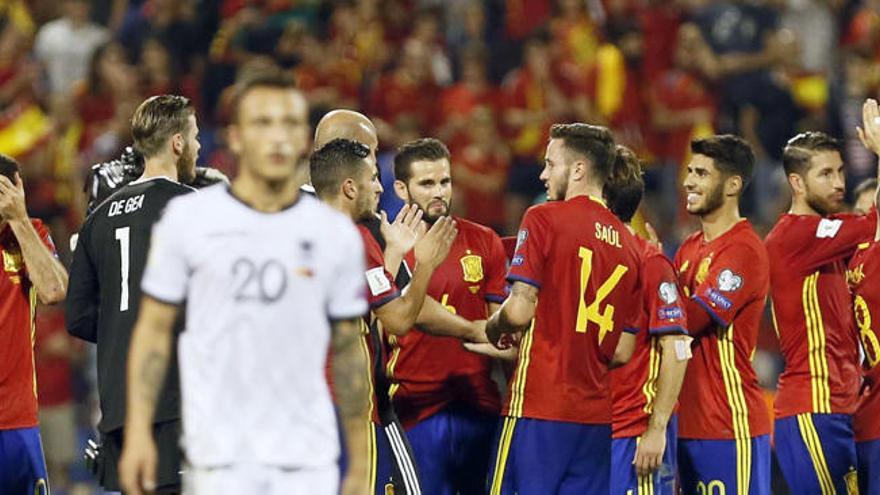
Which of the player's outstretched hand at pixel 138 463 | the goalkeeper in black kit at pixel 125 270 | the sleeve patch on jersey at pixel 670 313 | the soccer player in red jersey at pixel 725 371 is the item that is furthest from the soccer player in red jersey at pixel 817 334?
the player's outstretched hand at pixel 138 463

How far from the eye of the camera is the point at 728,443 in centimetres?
935

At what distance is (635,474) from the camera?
360 inches

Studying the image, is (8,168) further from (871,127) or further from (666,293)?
(871,127)

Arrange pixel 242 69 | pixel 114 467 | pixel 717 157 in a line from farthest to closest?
pixel 242 69 < pixel 717 157 < pixel 114 467

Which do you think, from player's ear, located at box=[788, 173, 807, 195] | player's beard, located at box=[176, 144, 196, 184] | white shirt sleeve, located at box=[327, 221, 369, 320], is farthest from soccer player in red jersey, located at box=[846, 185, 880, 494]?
white shirt sleeve, located at box=[327, 221, 369, 320]

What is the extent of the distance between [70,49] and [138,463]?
46.4ft

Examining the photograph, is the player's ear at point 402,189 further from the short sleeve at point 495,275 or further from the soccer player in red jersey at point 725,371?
the soccer player in red jersey at point 725,371

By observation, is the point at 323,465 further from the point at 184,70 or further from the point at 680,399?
the point at 184,70

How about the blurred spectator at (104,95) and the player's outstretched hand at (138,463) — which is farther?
the blurred spectator at (104,95)

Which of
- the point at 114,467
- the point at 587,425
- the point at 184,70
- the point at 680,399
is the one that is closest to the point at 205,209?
the point at 114,467

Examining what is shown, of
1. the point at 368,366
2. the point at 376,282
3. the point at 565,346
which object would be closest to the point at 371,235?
the point at 376,282

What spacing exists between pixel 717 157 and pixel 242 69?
9.50 m

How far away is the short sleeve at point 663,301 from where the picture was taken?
899cm

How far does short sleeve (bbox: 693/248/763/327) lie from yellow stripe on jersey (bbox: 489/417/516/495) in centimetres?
135
